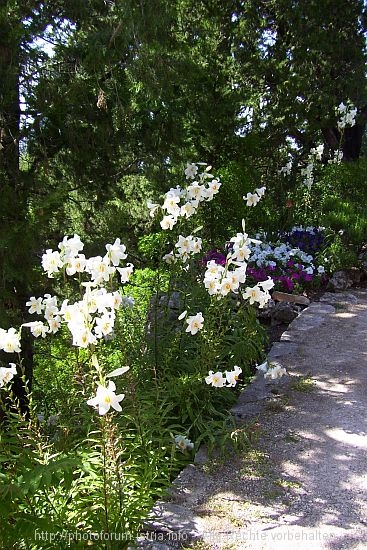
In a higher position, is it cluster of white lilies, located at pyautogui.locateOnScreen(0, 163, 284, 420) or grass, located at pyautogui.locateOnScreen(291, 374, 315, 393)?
cluster of white lilies, located at pyautogui.locateOnScreen(0, 163, 284, 420)

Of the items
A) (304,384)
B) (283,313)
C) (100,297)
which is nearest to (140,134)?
(283,313)

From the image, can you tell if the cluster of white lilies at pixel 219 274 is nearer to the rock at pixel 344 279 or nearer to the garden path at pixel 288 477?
the garden path at pixel 288 477

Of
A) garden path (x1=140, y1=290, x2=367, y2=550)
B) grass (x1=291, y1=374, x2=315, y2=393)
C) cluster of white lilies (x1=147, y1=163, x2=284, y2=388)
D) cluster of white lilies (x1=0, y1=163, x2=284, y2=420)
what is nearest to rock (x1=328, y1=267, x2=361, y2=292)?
garden path (x1=140, y1=290, x2=367, y2=550)

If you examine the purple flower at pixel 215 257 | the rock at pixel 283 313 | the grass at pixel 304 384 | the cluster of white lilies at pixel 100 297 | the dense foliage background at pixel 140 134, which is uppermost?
the dense foliage background at pixel 140 134

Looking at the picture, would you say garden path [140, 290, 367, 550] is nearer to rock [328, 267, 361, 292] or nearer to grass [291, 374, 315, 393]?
grass [291, 374, 315, 393]

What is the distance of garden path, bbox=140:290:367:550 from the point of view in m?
2.11

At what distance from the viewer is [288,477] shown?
2.50 meters

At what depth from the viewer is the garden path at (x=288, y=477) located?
211 cm

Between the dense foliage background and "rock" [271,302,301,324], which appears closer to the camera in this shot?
the dense foliage background

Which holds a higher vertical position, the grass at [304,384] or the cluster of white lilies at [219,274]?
the cluster of white lilies at [219,274]

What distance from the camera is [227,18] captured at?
316 inches

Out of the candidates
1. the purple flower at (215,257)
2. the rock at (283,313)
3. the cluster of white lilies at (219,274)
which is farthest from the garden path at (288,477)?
the purple flower at (215,257)

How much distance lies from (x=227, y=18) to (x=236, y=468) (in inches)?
279

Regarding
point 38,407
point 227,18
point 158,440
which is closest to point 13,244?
point 38,407
